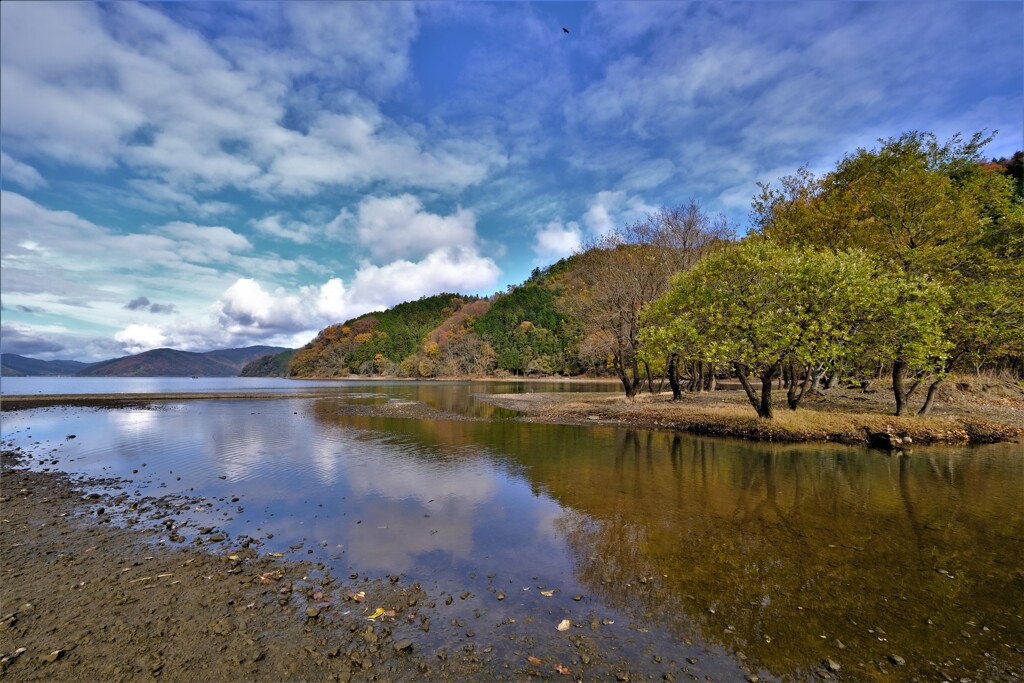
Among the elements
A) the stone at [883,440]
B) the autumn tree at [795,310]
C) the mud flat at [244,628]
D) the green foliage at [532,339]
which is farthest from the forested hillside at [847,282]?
the green foliage at [532,339]

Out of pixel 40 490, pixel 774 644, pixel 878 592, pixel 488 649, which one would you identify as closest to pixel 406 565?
pixel 488 649

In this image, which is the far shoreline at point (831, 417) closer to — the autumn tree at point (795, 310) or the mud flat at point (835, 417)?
the mud flat at point (835, 417)

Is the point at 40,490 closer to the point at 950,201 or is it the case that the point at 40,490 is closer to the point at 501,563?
the point at 501,563

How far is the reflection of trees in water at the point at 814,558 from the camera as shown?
22.6 feet

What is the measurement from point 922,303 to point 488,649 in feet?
94.2

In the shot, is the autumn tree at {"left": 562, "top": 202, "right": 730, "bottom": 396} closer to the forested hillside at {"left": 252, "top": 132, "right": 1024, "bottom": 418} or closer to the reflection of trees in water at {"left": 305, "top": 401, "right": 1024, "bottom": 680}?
the forested hillside at {"left": 252, "top": 132, "right": 1024, "bottom": 418}

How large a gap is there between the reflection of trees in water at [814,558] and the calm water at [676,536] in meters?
0.05

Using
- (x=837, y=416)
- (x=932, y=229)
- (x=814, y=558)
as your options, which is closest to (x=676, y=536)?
(x=814, y=558)

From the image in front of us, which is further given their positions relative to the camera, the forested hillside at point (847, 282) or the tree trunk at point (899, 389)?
the tree trunk at point (899, 389)

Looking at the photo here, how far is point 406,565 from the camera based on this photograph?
32.1 ft

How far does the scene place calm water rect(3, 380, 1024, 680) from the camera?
6941 mm

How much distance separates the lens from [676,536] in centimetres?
1124

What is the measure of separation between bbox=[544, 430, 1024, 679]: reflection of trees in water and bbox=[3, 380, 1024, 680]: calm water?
0.05 meters

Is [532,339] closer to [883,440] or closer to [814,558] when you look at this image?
[883,440]
